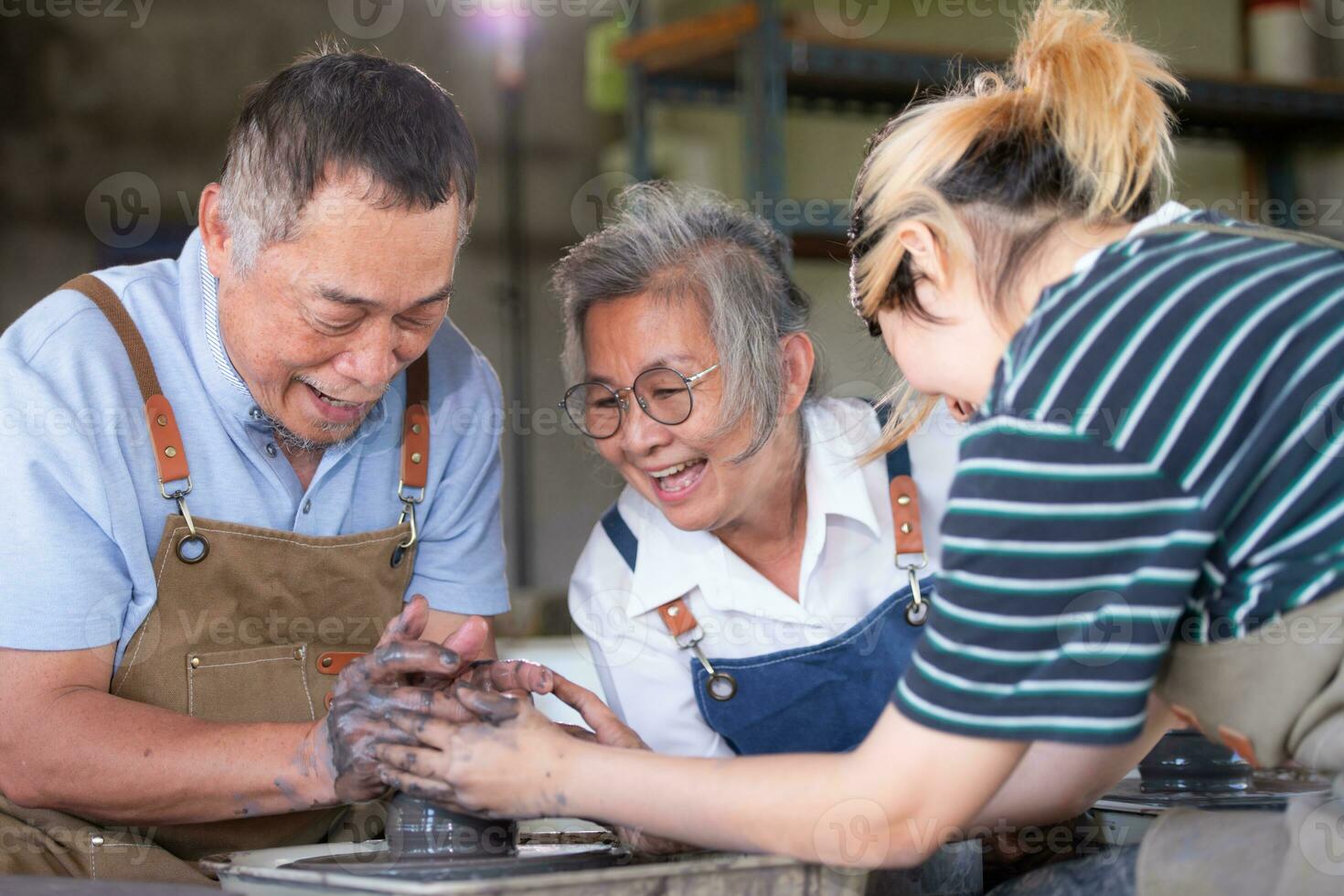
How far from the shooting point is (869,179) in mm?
1622

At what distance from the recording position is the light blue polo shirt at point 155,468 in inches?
71.2

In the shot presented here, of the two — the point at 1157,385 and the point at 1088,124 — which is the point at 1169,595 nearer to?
the point at 1157,385

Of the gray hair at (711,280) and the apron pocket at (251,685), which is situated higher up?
the gray hair at (711,280)

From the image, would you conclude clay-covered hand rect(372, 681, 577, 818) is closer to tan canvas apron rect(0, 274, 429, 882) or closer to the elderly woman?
tan canvas apron rect(0, 274, 429, 882)

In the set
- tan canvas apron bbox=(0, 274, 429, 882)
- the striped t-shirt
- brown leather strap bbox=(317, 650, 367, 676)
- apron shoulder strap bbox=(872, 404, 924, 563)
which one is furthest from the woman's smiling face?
the striped t-shirt

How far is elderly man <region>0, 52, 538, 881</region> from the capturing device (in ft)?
5.79

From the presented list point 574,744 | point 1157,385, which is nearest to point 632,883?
point 574,744

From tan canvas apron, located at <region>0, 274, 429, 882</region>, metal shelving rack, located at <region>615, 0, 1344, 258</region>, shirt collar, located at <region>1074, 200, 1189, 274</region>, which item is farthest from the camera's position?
metal shelving rack, located at <region>615, 0, 1344, 258</region>

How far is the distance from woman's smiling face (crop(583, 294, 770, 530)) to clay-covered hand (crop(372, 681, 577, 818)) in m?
0.74

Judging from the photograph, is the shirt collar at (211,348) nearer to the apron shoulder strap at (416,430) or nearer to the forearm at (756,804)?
the apron shoulder strap at (416,430)

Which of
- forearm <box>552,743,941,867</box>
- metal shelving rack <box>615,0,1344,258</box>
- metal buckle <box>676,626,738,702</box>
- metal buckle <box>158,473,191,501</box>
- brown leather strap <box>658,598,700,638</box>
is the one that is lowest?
metal buckle <box>676,626,738,702</box>

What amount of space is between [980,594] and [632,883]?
0.42 metres

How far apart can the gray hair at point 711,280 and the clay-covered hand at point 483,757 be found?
83cm

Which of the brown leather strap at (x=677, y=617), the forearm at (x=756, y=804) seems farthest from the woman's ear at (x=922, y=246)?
the brown leather strap at (x=677, y=617)
